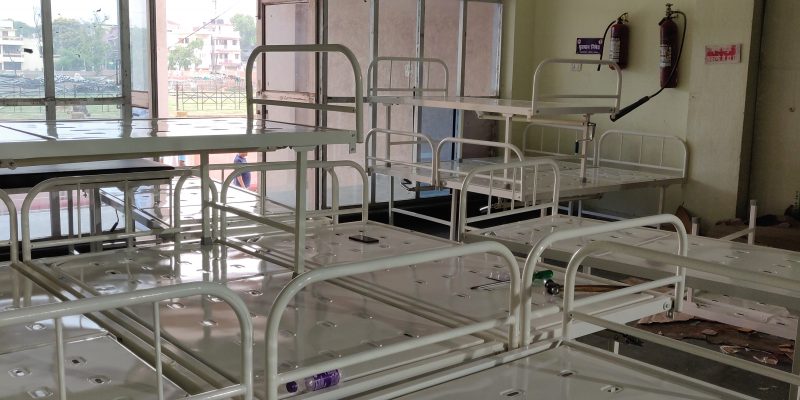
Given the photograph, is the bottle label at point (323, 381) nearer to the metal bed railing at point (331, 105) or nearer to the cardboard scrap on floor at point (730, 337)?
the metal bed railing at point (331, 105)

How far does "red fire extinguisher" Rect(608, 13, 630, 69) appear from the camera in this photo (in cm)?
695

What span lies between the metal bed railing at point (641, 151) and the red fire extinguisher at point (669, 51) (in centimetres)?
48

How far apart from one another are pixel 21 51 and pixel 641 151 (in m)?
4.95

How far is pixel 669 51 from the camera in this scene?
6629 mm

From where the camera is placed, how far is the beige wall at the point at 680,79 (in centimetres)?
610

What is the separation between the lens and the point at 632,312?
2818 millimetres

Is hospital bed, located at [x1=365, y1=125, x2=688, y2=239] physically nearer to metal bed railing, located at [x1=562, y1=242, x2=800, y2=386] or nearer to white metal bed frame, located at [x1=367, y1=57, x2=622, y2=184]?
white metal bed frame, located at [x1=367, y1=57, x2=622, y2=184]

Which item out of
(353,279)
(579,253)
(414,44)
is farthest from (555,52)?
(579,253)

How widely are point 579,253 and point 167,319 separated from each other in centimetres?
129

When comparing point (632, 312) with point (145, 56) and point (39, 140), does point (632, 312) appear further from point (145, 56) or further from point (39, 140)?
point (145, 56)

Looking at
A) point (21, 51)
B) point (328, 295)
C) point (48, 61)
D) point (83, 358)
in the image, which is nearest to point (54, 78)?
point (48, 61)

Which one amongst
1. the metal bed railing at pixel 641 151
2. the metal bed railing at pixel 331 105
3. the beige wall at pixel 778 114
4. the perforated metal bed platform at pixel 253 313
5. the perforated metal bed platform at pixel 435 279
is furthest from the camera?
the metal bed railing at pixel 641 151

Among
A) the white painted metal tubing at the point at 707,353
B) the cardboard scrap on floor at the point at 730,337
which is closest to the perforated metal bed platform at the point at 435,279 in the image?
the white painted metal tubing at the point at 707,353

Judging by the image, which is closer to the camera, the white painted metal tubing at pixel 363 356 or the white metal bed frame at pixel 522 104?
the white painted metal tubing at pixel 363 356
